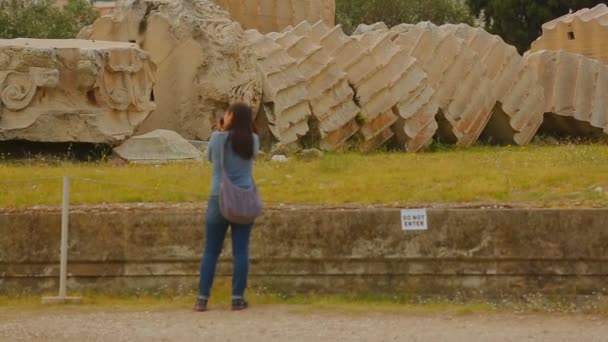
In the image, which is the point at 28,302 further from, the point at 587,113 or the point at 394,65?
the point at 587,113

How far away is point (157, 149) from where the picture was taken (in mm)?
13500

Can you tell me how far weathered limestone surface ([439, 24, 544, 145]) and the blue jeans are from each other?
10550 mm

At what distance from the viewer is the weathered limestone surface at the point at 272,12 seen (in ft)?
59.9

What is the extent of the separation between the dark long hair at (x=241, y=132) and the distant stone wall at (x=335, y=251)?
839 mm

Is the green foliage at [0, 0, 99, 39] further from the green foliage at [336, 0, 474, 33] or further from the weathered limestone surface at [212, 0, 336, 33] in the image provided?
the green foliage at [336, 0, 474, 33]

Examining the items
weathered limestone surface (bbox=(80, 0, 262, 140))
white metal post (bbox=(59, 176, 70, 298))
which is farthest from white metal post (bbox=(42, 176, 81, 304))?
weathered limestone surface (bbox=(80, 0, 262, 140))

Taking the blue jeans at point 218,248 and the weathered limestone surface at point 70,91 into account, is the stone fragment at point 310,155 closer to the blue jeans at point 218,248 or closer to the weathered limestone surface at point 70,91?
the weathered limestone surface at point 70,91

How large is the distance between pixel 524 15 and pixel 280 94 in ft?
78.6

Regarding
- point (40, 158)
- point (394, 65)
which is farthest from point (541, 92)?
point (40, 158)

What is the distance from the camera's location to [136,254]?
30.1 ft

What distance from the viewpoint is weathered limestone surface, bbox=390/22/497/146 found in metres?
17.7

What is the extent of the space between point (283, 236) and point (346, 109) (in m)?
7.22

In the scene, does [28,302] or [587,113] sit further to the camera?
[587,113]

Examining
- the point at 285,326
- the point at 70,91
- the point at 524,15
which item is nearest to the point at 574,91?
the point at 70,91
